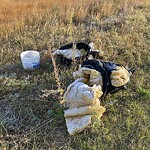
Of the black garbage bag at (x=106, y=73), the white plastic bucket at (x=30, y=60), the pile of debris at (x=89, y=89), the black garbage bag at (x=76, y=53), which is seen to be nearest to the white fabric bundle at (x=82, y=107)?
the pile of debris at (x=89, y=89)

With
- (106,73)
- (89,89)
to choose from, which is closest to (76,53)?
(106,73)

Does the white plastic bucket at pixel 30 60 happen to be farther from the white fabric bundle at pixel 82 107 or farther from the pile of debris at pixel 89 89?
the white fabric bundle at pixel 82 107

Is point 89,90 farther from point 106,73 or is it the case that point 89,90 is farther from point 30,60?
point 30,60

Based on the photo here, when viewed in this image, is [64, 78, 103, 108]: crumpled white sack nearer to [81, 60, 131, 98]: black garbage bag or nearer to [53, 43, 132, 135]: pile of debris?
[53, 43, 132, 135]: pile of debris

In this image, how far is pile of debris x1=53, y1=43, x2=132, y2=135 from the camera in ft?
11.6

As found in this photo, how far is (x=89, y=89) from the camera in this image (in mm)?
3631

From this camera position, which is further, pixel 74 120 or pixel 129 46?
pixel 129 46

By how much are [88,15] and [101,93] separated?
3.02 m

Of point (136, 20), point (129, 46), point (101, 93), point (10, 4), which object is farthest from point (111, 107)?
point (10, 4)

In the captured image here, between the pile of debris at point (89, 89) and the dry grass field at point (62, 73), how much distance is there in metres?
0.10

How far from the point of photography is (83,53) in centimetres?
472

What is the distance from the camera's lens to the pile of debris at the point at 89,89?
3.54 m

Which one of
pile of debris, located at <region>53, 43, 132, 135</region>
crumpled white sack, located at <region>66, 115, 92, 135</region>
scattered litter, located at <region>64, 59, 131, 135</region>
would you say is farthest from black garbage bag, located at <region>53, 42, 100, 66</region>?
crumpled white sack, located at <region>66, 115, 92, 135</region>

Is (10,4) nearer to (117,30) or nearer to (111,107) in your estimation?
(117,30)
